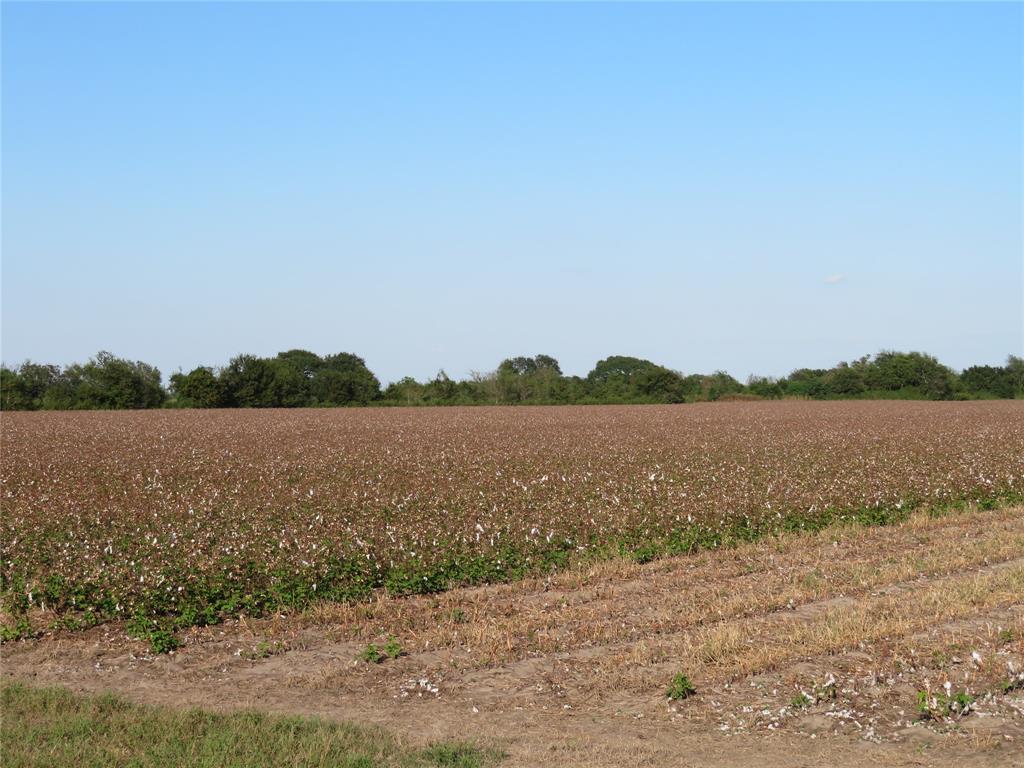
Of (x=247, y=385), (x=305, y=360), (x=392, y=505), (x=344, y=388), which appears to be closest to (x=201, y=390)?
(x=247, y=385)

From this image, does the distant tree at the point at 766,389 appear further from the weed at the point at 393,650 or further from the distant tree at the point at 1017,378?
the weed at the point at 393,650

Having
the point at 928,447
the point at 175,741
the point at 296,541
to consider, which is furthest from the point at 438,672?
the point at 928,447

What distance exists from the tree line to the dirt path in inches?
3052

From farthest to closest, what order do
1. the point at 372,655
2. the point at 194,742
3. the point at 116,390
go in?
the point at 116,390, the point at 372,655, the point at 194,742

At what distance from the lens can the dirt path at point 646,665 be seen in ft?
22.7

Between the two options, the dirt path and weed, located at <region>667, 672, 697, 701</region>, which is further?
weed, located at <region>667, 672, 697, 701</region>

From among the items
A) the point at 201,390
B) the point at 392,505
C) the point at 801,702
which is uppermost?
the point at 201,390

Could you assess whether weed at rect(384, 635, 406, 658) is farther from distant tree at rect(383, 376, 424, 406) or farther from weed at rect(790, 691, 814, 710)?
distant tree at rect(383, 376, 424, 406)

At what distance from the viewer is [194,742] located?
670cm

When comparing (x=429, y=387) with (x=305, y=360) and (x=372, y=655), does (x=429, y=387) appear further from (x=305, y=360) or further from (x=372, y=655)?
(x=372, y=655)

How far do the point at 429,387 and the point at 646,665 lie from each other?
86617 millimetres

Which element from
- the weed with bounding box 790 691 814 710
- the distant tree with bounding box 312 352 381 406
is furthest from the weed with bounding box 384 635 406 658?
the distant tree with bounding box 312 352 381 406

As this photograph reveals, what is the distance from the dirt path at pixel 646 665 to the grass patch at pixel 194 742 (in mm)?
433

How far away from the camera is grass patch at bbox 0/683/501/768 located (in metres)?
6.39
